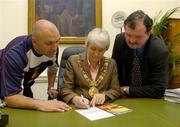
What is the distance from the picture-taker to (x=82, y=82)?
237cm

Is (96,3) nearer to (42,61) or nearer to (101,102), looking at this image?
(42,61)

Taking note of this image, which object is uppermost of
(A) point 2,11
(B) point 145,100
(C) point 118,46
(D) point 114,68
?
(A) point 2,11

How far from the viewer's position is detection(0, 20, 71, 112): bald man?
6.63 ft

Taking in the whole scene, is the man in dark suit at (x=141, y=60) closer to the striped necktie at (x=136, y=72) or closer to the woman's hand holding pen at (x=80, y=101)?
the striped necktie at (x=136, y=72)

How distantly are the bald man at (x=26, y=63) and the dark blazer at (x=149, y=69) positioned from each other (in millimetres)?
685

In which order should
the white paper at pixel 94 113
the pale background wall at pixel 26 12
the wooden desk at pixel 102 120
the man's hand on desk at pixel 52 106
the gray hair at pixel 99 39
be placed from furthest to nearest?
the pale background wall at pixel 26 12
the gray hair at pixel 99 39
the man's hand on desk at pixel 52 106
the white paper at pixel 94 113
the wooden desk at pixel 102 120

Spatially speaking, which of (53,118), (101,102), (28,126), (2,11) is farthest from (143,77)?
(2,11)

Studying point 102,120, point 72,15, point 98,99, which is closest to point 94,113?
point 102,120

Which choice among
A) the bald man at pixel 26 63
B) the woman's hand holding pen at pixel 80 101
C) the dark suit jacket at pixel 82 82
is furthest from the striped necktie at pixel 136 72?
the bald man at pixel 26 63

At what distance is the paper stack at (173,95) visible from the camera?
2.33m

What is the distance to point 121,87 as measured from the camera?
101 inches

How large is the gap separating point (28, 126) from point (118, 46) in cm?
133

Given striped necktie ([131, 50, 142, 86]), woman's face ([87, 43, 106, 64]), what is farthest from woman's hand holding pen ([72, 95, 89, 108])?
striped necktie ([131, 50, 142, 86])

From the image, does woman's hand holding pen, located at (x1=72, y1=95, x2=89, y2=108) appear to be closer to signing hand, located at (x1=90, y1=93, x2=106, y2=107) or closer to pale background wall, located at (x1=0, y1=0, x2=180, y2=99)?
signing hand, located at (x1=90, y1=93, x2=106, y2=107)
